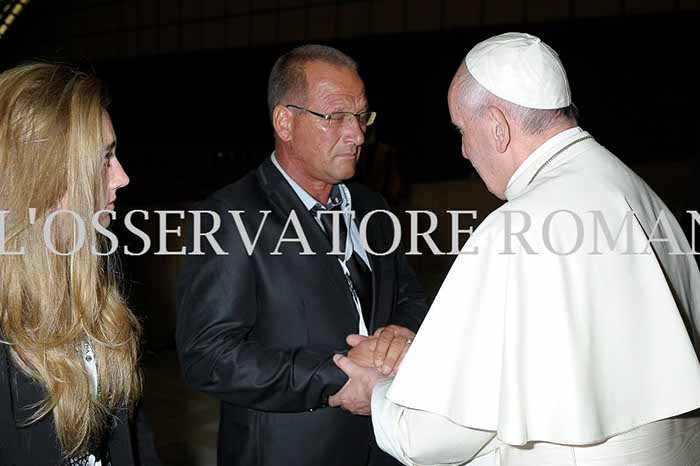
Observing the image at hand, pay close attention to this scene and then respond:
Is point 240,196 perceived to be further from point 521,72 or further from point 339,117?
point 521,72

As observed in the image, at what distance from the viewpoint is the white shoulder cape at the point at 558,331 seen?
66.5 inches

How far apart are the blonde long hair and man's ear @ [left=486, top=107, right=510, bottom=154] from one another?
87 cm

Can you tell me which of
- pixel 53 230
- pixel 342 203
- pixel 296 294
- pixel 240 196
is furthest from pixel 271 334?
pixel 53 230

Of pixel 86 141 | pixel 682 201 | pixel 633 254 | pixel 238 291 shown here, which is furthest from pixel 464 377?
pixel 682 201

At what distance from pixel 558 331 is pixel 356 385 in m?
0.69

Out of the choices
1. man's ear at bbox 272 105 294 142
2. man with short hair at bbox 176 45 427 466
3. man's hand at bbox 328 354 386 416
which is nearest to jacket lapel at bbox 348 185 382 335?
man with short hair at bbox 176 45 427 466

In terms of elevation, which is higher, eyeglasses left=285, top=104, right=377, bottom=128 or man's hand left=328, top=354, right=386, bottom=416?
eyeglasses left=285, top=104, right=377, bottom=128

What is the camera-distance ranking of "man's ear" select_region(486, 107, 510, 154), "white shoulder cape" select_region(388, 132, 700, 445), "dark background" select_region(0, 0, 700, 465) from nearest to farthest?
"white shoulder cape" select_region(388, 132, 700, 445) → "man's ear" select_region(486, 107, 510, 154) → "dark background" select_region(0, 0, 700, 465)

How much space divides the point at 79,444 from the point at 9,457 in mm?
144

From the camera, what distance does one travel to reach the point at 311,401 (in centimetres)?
223

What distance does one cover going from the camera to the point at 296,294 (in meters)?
2.34

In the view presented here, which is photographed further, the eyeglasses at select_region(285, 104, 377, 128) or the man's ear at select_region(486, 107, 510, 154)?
the eyeglasses at select_region(285, 104, 377, 128)

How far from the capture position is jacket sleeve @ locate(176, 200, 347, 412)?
221 centimetres

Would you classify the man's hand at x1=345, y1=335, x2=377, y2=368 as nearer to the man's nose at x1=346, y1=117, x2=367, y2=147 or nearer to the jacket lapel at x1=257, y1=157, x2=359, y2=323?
the jacket lapel at x1=257, y1=157, x2=359, y2=323
